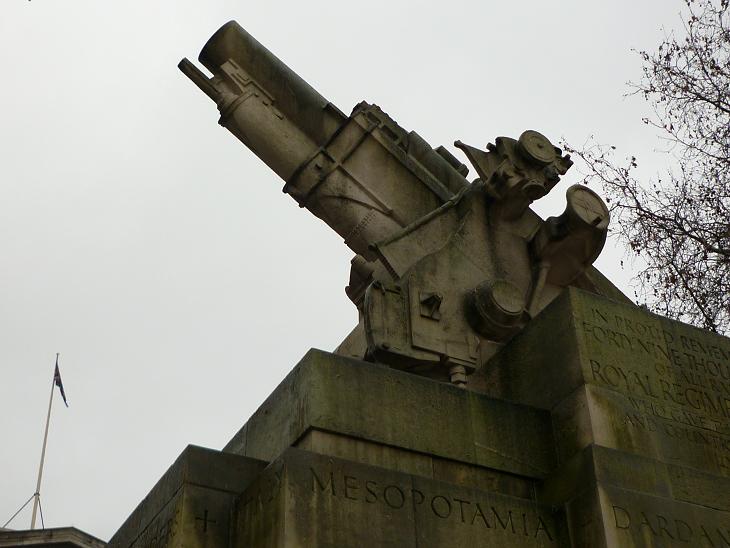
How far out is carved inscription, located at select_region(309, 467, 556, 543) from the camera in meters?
7.68

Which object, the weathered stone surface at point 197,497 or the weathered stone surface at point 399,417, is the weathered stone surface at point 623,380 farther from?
the weathered stone surface at point 197,497

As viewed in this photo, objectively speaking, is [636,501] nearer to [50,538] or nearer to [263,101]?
[263,101]

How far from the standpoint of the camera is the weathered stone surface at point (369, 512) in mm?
7422

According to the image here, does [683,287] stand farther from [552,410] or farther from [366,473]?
[366,473]

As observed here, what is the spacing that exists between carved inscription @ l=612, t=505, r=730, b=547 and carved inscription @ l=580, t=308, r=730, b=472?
866mm

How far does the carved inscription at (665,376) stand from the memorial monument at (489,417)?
A: 19 mm

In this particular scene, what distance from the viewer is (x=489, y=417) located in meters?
8.94

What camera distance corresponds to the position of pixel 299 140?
13.7m

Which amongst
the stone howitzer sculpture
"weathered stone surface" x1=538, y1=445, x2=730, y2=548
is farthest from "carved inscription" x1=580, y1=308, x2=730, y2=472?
the stone howitzer sculpture

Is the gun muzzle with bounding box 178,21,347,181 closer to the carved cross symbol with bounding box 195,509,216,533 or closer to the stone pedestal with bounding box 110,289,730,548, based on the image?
the stone pedestal with bounding box 110,289,730,548

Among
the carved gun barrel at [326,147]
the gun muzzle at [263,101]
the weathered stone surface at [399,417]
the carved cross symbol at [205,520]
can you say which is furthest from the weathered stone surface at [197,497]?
the gun muzzle at [263,101]

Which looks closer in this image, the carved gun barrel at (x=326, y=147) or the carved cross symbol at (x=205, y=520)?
the carved cross symbol at (x=205, y=520)

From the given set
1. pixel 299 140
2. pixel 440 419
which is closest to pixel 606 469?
pixel 440 419

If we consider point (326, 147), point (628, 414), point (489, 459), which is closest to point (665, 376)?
point (628, 414)
